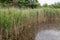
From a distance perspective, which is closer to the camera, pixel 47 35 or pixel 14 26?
pixel 14 26

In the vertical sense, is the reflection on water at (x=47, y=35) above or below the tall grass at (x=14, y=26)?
below

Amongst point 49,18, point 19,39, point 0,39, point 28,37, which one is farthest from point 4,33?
point 49,18

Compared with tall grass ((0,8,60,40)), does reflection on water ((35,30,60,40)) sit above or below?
below

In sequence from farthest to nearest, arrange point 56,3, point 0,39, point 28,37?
point 56,3 < point 28,37 < point 0,39

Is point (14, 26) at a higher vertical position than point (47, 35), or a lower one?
higher

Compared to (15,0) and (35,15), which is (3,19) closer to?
(35,15)

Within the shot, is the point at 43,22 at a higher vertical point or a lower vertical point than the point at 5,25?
lower

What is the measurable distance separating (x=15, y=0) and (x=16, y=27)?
355 inches

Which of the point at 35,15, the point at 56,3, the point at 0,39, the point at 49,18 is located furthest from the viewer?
the point at 56,3

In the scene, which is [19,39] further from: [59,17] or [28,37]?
[59,17]

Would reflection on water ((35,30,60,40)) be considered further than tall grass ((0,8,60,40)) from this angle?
Yes

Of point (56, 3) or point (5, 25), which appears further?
point (56, 3)

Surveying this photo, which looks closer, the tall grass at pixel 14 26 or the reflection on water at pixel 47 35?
the tall grass at pixel 14 26

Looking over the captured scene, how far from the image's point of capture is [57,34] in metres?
7.99
